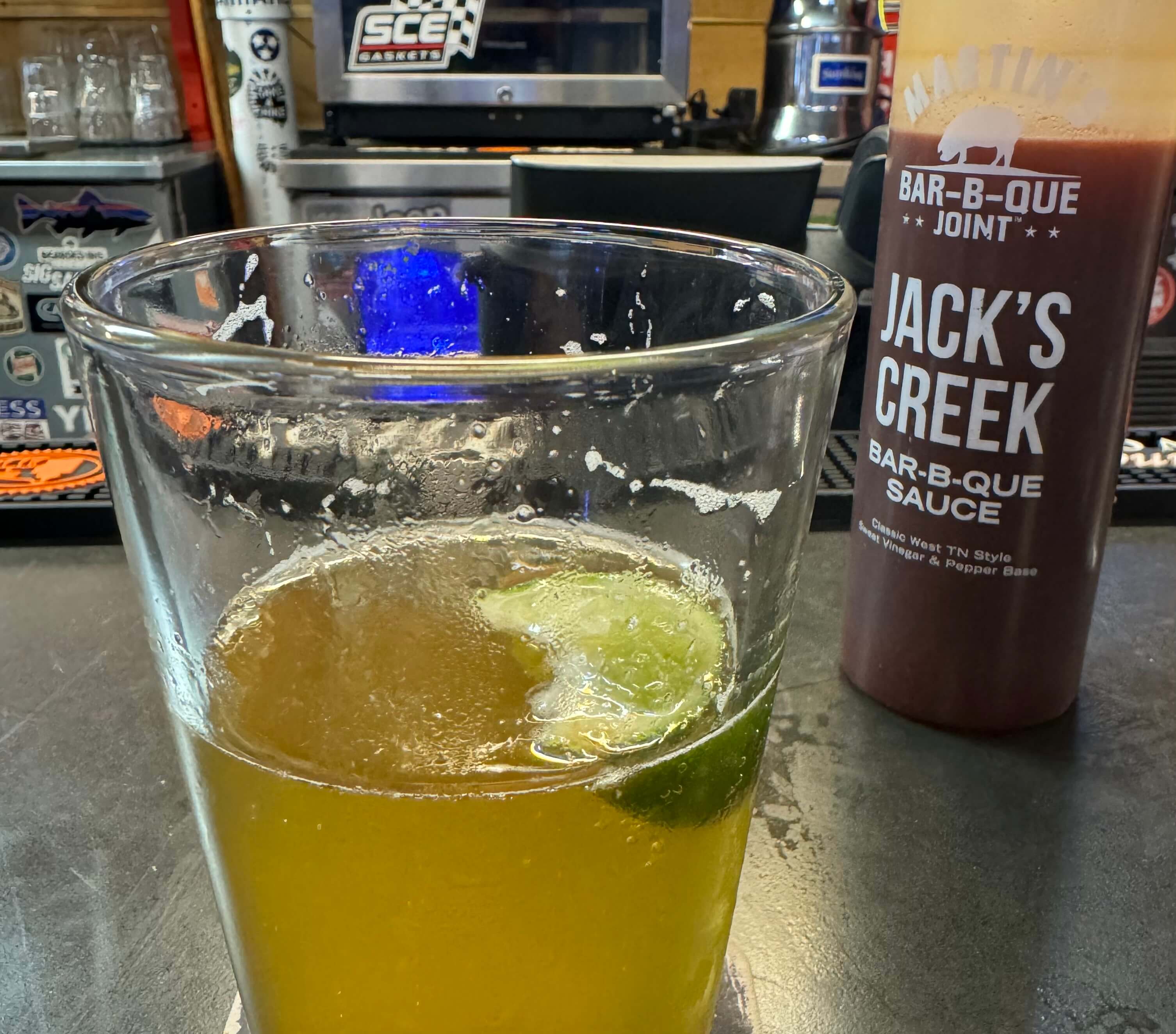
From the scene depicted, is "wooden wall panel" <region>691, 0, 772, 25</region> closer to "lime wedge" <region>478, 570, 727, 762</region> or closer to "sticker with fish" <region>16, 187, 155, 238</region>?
"sticker with fish" <region>16, 187, 155, 238</region>

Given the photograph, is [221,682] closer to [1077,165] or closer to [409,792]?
[409,792]

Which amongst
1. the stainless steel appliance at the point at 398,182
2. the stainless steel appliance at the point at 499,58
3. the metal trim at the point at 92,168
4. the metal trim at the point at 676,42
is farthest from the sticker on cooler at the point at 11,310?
the metal trim at the point at 676,42

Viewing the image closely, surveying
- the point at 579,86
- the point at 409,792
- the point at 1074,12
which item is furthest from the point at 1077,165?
the point at 579,86

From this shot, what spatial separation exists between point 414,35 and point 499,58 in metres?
0.13

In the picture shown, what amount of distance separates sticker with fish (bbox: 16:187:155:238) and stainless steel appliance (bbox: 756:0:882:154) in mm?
972

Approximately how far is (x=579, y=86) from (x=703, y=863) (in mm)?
1535

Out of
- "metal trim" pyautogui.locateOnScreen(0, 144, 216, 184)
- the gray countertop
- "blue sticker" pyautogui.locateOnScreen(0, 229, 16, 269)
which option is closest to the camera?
the gray countertop

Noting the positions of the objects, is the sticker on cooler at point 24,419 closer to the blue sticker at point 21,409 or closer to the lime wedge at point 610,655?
the blue sticker at point 21,409

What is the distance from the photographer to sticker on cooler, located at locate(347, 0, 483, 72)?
5.18 feet

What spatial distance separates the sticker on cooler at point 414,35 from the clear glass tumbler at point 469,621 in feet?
4.66


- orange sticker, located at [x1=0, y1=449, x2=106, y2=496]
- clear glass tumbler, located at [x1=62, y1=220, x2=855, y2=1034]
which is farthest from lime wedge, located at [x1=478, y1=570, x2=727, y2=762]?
orange sticker, located at [x1=0, y1=449, x2=106, y2=496]

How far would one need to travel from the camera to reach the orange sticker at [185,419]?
0.72 feet

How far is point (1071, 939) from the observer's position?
373mm

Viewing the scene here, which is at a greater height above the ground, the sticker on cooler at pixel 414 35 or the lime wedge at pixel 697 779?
the sticker on cooler at pixel 414 35
